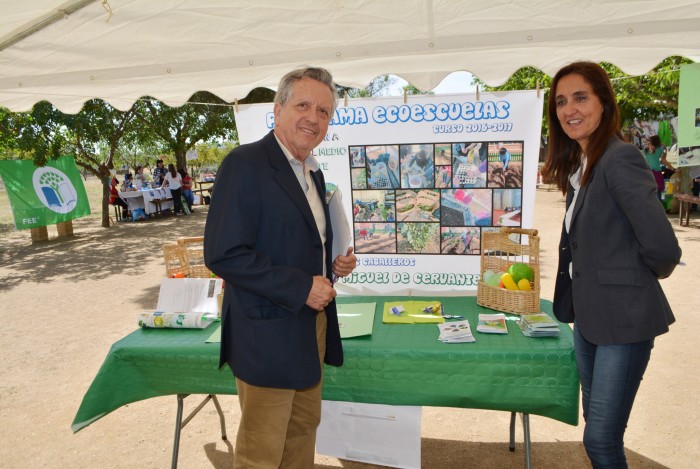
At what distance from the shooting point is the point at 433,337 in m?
2.18

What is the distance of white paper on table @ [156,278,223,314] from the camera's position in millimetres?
2566

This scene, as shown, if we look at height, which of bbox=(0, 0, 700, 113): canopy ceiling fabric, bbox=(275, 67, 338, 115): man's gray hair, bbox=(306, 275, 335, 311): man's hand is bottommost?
bbox=(306, 275, 335, 311): man's hand

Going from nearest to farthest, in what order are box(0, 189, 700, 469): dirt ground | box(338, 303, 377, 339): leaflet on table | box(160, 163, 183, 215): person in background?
1. box(338, 303, 377, 339): leaflet on table
2. box(0, 189, 700, 469): dirt ground
3. box(160, 163, 183, 215): person in background

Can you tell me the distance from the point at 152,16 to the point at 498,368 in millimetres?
2345

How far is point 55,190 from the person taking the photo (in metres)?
11.0

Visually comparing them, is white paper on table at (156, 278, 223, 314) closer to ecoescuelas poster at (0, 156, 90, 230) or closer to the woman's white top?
the woman's white top

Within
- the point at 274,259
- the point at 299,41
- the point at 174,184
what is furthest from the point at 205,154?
the point at 274,259

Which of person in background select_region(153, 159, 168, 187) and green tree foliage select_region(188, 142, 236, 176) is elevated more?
green tree foliage select_region(188, 142, 236, 176)

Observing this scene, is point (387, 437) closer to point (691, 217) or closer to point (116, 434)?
point (116, 434)

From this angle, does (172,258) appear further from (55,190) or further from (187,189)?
(187,189)

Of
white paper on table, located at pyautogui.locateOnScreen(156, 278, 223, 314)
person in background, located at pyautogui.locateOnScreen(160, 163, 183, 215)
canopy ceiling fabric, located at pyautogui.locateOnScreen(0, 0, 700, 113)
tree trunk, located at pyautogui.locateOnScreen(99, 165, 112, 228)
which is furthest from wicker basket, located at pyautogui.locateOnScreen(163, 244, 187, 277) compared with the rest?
person in background, located at pyautogui.locateOnScreen(160, 163, 183, 215)

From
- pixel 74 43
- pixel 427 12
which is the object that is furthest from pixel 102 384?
pixel 427 12

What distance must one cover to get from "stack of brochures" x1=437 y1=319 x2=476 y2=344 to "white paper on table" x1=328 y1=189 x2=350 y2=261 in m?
0.64

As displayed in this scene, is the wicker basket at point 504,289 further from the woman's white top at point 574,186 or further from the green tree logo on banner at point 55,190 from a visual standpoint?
the green tree logo on banner at point 55,190
